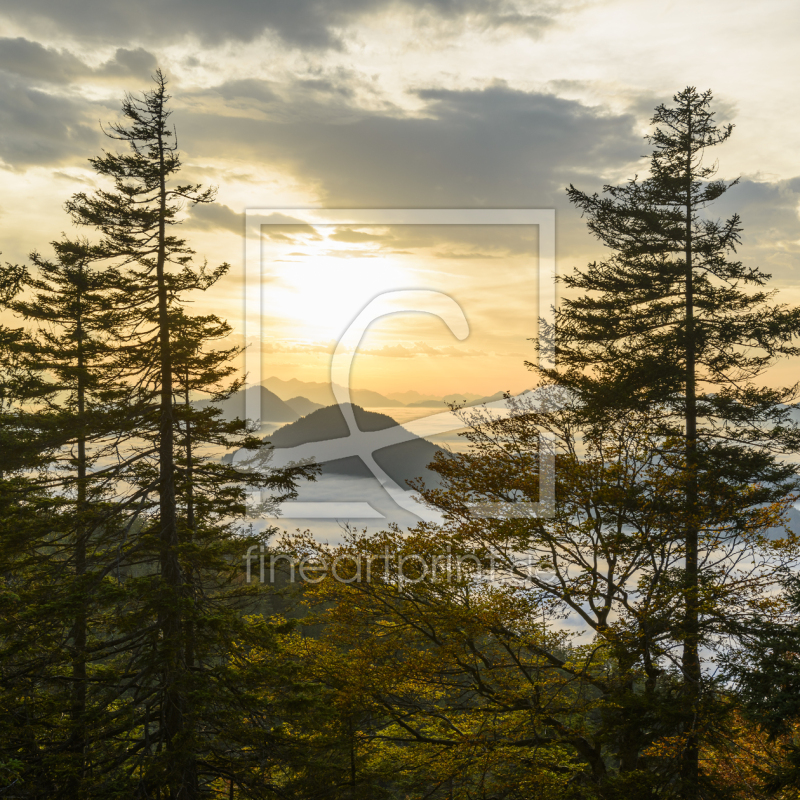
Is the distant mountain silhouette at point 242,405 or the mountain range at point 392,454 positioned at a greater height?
the distant mountain silhouette at point 242,405

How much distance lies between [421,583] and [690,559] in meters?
5.49

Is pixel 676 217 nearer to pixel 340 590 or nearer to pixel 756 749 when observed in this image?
pixel 340 590

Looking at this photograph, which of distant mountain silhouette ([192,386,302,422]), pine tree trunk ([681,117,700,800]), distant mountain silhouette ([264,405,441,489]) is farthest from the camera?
distant mountain silhouette ([264,405,441,489])

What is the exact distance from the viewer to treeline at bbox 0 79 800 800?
9.56 metres

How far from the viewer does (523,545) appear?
1095 centimetres

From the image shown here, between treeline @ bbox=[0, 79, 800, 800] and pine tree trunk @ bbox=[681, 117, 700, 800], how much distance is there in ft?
0.24

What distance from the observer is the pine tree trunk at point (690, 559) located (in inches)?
380

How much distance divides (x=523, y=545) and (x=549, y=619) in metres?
1.95

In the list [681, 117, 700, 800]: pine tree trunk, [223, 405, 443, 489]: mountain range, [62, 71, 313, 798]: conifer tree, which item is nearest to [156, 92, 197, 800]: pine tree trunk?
[62, 71, 313, 798]: conifer tree

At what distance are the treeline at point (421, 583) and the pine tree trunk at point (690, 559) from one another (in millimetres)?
73
